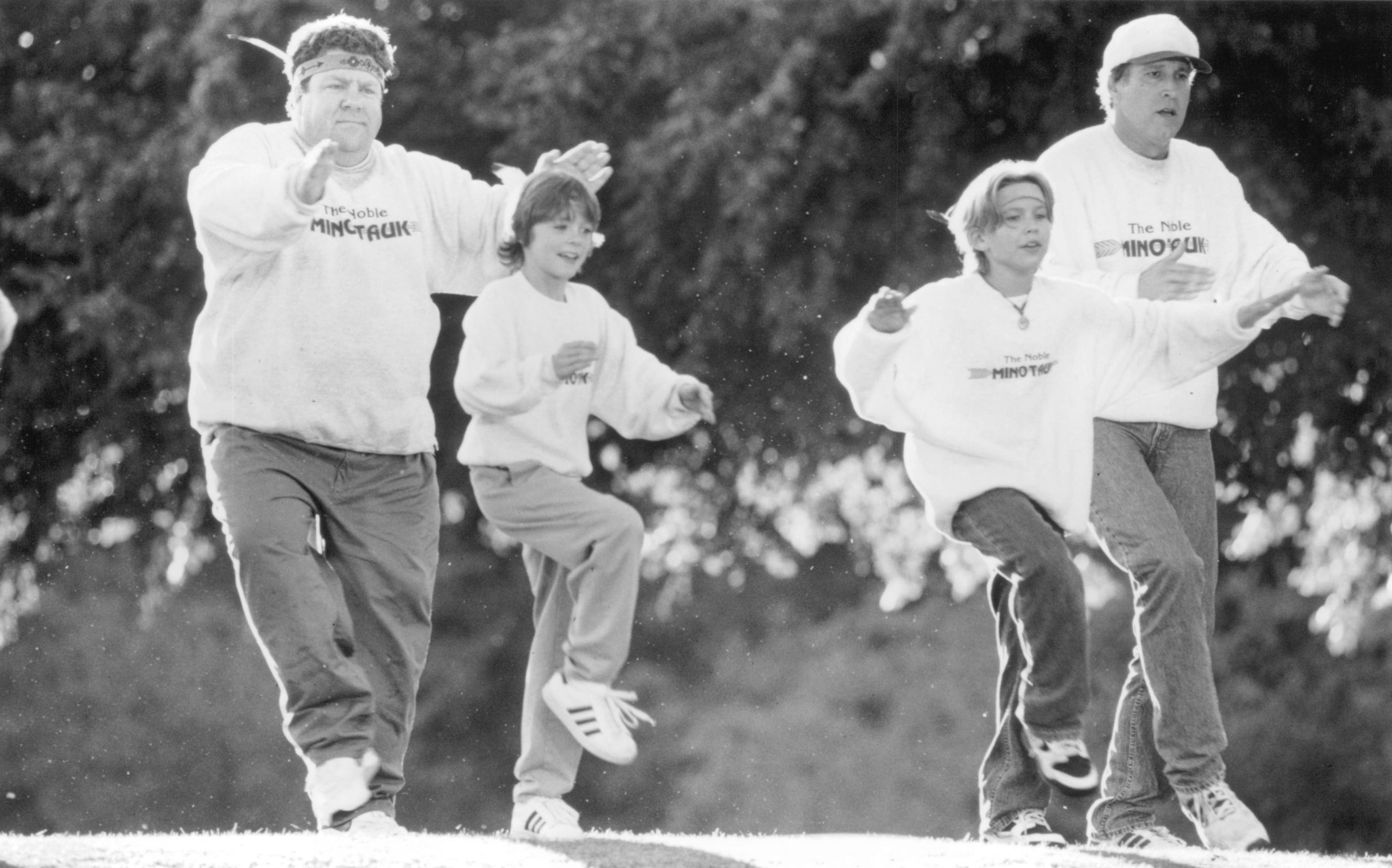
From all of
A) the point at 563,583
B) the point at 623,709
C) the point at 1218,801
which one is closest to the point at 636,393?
the point at 563,583

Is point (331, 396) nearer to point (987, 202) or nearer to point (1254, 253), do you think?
point (987, 202)

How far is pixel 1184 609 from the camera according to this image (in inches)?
233

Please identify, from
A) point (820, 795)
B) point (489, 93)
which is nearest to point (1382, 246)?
point (489, 93)

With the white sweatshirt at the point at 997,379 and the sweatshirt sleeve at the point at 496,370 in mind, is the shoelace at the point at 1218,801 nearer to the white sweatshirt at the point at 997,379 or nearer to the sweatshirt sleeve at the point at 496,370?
the white sweatshirt at the point at 997,379

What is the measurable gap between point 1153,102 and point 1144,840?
81.9 inches

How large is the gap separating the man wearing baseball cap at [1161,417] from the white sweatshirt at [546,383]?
1193mm

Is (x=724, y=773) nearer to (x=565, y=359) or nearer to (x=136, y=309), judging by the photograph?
(x=136, y=309)

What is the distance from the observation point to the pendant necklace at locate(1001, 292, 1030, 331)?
5918 mm

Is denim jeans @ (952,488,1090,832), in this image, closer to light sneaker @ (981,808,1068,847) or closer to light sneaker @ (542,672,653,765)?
light sneaker @ (981,808,1068,847)

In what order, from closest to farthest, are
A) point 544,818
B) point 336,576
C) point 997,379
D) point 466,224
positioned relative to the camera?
point 336,576
point 997,379
point 544,818
point 466,224

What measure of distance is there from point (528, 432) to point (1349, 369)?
7.88m

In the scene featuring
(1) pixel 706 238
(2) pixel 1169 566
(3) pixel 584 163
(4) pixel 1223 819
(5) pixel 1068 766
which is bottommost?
(4) pixel 1223 819

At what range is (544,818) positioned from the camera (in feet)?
19.7

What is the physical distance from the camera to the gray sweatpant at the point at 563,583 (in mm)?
5930
